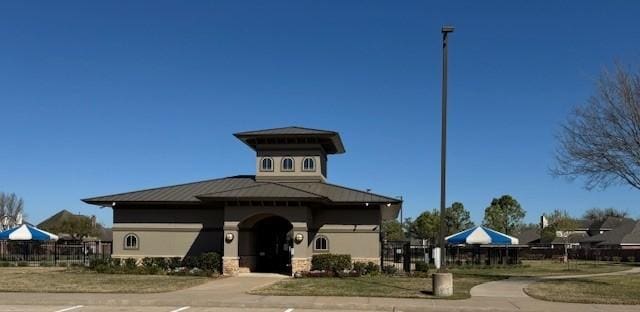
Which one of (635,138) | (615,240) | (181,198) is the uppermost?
(635,138)

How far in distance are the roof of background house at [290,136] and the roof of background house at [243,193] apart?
222cm

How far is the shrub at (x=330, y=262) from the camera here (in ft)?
101

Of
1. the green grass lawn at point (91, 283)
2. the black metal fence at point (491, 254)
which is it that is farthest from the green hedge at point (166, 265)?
the black metal fence at point (491, 254)

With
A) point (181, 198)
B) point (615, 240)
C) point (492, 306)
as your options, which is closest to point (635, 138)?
point (492, 306)

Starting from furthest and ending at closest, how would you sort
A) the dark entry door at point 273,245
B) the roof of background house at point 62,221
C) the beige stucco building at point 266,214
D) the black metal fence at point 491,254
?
the roof of background house at point 62,221 → the black metal fence at point 491,254 → the dark entry door at point 273,245 → the beige stucco building at point 266,214

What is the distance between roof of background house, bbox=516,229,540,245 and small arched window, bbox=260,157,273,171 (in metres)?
78.4

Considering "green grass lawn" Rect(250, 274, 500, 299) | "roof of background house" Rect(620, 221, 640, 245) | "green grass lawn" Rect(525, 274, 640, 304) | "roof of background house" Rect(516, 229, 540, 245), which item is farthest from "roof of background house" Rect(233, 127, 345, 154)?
"roof of background house" Rect(516, 229, 540, 245)

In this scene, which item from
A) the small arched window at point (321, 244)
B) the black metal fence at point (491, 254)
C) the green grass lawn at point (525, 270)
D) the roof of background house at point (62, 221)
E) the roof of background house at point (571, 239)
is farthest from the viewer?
the roof of background house at point (571, 239)

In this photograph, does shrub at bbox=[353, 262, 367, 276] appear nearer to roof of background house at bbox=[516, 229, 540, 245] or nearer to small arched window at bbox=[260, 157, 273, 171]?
small arched window at bbox=[260, 157, 273, 171]

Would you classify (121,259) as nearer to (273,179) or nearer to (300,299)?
(273,179)

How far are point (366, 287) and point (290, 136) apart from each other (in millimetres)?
13483

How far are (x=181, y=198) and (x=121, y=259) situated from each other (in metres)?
4.26

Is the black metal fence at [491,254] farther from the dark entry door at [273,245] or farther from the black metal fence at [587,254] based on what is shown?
the dark entry door at [273,245]

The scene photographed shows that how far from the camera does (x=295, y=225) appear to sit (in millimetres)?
30672
